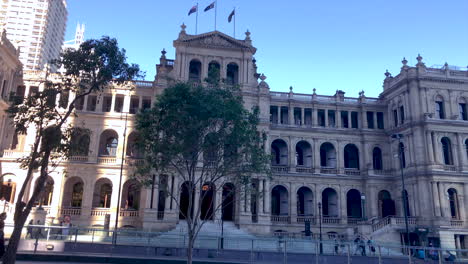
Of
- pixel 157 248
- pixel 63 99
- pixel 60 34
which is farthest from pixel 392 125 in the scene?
pixel 60 34

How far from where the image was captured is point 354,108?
5038 centimetres

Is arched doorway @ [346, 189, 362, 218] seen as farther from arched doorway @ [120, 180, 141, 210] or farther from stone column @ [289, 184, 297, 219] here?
arched doorway @ [120, 180, 141, 210]

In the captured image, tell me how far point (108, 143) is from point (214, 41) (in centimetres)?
1782

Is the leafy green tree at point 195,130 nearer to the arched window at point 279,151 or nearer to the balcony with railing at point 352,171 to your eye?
the arched window at point 279,151

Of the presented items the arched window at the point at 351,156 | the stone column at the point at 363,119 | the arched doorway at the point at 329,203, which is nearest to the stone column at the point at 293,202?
the arched doorway at the point at 329,203

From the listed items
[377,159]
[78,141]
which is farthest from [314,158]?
[78,141]

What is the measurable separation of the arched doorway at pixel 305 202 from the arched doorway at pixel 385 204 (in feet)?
28.2

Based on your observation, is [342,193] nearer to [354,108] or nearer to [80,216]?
[354,108]

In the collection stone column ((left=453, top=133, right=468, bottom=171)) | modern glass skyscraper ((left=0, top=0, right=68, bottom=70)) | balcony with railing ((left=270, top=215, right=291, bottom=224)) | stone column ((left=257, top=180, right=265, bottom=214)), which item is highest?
modern glass skyscraper ((left=0, top=0, right=68, bottom=70))

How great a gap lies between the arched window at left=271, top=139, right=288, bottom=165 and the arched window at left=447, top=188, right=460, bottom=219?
18828 millimetres

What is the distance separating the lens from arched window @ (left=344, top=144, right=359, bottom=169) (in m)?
50.2

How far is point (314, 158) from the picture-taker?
47906mm

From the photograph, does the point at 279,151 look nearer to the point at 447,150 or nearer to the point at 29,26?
the point at 447,150

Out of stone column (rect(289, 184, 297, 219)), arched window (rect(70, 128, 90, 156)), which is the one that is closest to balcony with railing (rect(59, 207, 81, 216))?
arched window (rect(70, 128, 90, 156))
